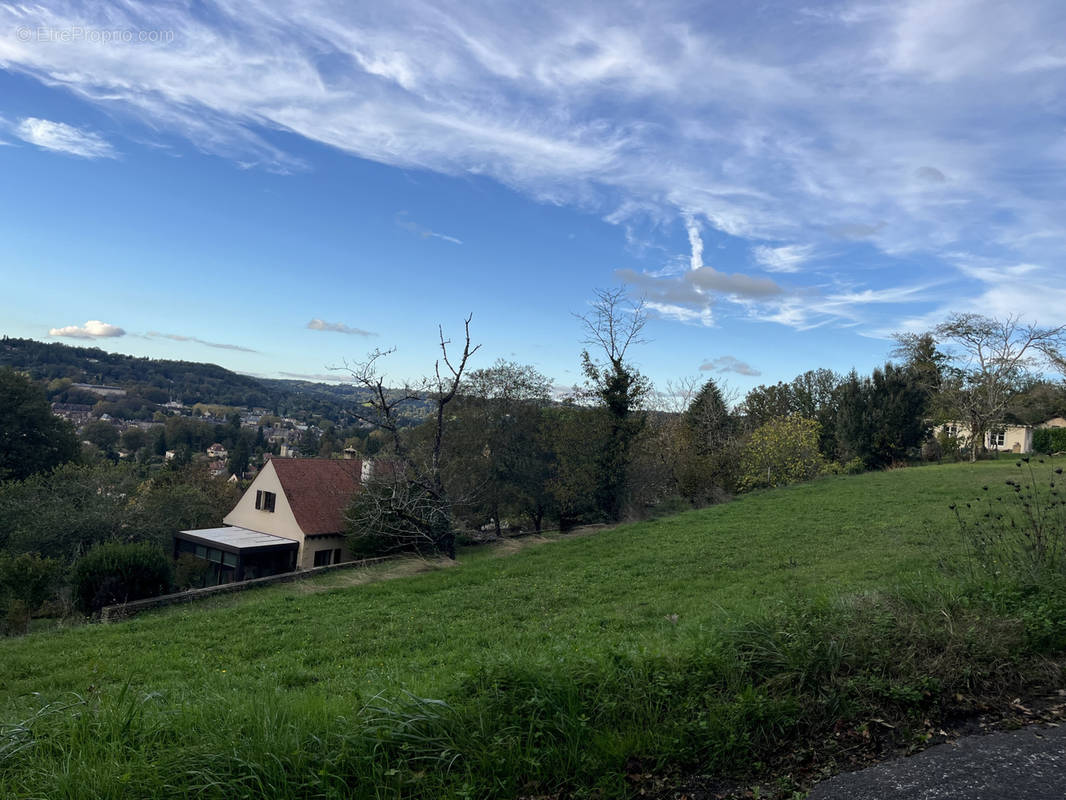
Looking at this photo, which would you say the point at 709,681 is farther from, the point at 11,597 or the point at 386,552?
the point at 386,552

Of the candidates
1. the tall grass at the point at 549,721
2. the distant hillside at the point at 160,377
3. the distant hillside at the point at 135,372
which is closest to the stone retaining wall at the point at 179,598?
the tall grass at the point at 549,721

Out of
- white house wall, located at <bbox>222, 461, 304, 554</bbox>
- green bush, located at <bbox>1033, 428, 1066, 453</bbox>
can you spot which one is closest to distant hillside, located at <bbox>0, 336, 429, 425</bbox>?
white house wall, located at <bbox>222, 461, 304, 554</bbox>

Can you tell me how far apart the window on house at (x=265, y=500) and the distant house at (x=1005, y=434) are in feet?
122

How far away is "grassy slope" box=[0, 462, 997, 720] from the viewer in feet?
17.6

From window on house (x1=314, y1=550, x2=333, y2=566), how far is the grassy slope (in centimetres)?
1256

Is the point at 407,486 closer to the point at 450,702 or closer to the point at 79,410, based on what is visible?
the point at 450,702

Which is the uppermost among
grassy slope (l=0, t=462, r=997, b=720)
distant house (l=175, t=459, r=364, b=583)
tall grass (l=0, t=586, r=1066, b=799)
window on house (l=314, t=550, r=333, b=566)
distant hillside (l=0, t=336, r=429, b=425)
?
distant hillside (l=0, t=336, r=429, b=425)

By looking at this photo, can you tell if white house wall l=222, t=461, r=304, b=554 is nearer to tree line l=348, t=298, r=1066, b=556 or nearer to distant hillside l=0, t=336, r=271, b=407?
A: tree line l=348, t=298, r=1066, b=556

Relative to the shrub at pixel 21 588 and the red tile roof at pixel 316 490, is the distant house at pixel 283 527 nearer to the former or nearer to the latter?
the red tile roof at pixel 316 490

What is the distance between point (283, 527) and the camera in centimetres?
2591

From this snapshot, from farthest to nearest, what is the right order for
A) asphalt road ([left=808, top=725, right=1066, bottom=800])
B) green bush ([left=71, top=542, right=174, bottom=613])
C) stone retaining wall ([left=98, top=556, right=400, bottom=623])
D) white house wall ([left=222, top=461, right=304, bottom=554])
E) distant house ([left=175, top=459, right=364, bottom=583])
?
white house wall ([left=222, top=461, right=304, bottom=554])
distant house ([left=175, top=459, right=364, bottom=583])
green bush ([left=71, top=542, right=174, bottom=613])
stone retaining wall ([left=98, top=556, right=400, bottom=623])
asphalt road ([left=808, top=725, right=1066, bottom=800])

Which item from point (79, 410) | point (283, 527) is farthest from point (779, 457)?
point (79, 410)

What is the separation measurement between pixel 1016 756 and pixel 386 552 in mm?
20190

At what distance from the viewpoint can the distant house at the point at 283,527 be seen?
2389cm
